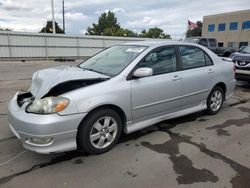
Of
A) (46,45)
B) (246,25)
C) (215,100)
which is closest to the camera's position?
(215,100)

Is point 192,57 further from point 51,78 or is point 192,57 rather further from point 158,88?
point 51,78

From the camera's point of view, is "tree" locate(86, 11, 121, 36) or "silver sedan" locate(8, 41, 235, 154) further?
"tree" locate(86, 11, 121, 36)

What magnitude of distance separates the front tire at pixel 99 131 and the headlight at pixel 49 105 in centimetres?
38

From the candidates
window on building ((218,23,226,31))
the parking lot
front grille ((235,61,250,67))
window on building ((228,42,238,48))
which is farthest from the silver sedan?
window on building ((218,23,226,31))

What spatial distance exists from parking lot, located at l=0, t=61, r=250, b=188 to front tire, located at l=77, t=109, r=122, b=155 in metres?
0.13

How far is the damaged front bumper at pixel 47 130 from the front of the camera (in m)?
2.93

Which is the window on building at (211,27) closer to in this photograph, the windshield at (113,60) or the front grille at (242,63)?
the front grille at (242,63)

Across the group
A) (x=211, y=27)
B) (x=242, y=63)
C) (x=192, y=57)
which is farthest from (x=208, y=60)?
(x=211, y=27)

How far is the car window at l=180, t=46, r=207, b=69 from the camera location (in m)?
4.52

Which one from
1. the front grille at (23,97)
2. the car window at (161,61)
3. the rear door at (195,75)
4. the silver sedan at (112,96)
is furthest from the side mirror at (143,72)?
the front grille at (23,97)

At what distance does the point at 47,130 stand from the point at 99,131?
75cm

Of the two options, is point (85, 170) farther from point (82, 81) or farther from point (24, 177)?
point (82, 81)

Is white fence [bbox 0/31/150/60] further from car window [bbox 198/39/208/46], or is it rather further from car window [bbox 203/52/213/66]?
car window [bbox 203/52/213/66]

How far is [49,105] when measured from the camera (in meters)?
3.02
